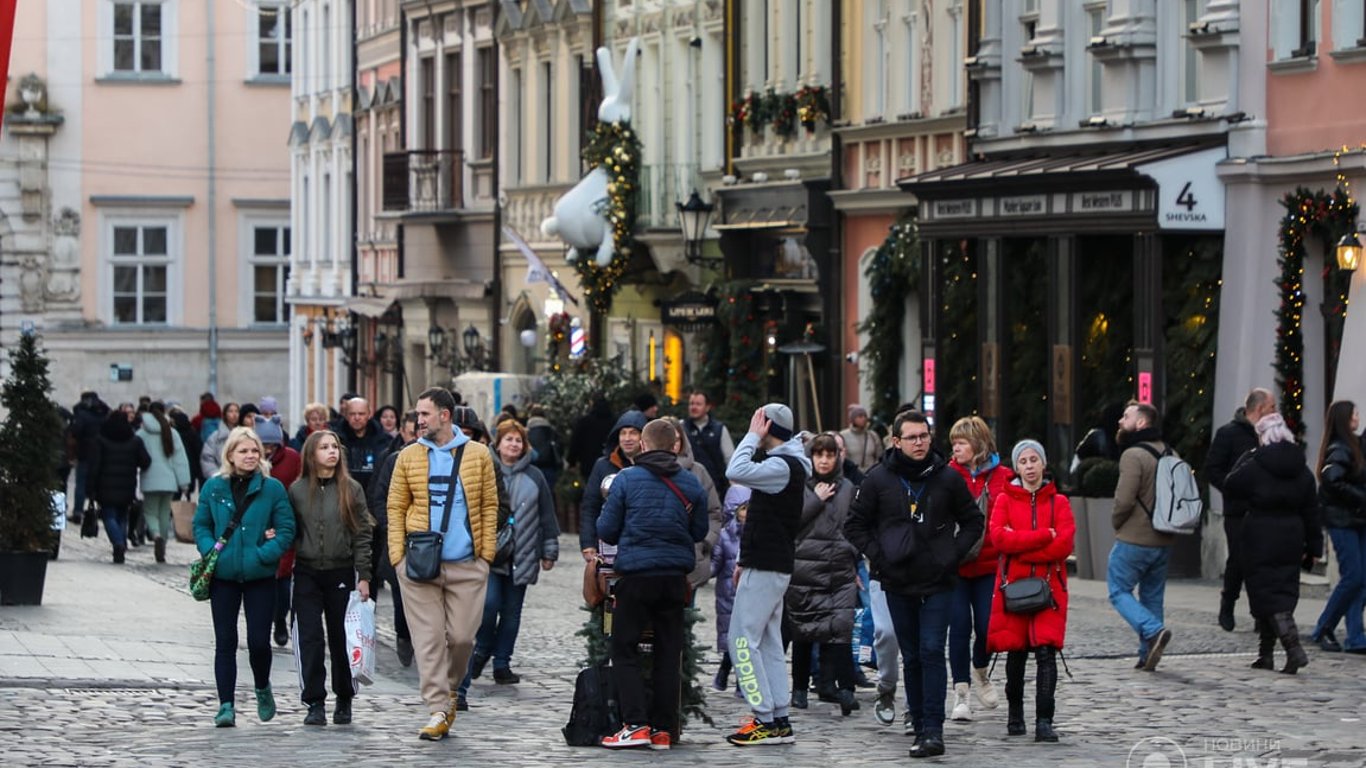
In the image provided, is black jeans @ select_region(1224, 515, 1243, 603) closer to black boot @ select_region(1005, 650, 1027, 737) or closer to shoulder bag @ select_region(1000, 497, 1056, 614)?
black boot @ select_region(1005, 650, 1027, 737)

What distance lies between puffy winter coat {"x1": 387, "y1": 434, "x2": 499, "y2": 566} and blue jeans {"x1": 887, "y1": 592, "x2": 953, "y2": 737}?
2.18 meters

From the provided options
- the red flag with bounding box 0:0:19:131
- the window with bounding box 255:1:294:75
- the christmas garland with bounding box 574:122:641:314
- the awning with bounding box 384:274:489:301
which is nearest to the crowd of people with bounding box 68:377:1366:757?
the red flag with bounding box 0:0:19:131

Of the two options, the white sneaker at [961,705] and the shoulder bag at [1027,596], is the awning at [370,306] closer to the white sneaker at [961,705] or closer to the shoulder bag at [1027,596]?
the white sneaker at [961,705]

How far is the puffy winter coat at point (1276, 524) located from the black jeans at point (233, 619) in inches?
247

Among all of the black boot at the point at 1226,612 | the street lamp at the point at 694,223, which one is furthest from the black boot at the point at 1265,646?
the street lamp at the point at 694,223

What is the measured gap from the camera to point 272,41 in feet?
225

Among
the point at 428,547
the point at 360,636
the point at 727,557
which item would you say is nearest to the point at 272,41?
the point at 727,557

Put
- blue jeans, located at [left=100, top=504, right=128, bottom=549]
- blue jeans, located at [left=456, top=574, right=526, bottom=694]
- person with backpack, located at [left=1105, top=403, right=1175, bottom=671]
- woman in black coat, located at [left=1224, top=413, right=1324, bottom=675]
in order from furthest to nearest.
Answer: blue jeans, located at [left=100, top=504, right=128, bottom=549], person with backpack, located at [left=1105, top=403, right=1175, bottom=671], blue jeans, located at [left=456, top=574, right=526, bottom=694], woman in black coat, located at [left=1224, top=413, right=1324, bottom=675]

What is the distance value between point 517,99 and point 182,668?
29.7 meters

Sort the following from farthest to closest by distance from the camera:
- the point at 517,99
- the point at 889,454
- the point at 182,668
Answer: the point at 517,99, the point at 182,668, the point at 889,454

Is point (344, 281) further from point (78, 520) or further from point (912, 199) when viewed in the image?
point (912, 199)

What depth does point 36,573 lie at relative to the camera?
22.6 meters

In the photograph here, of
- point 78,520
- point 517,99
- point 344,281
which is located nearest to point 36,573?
point 78,520

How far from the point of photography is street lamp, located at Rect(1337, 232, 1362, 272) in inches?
924
